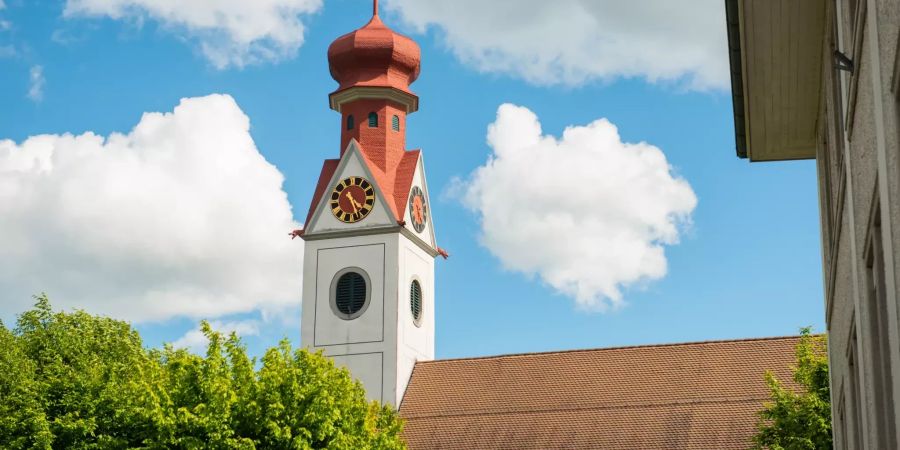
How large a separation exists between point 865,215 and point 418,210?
4468cm

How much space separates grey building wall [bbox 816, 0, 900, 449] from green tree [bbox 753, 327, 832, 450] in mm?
16968

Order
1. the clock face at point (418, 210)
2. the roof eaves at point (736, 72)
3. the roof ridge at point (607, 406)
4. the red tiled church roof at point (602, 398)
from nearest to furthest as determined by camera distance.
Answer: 1. the roof eaves at point (736, 72)
2. the red tiled church roof at point (602, 398)
3. the roof ridge at point (607, 406)
4. the clock face at point (418, 210)

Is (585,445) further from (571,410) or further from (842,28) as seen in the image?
(842,28)

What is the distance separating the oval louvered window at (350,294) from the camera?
50.9 meters

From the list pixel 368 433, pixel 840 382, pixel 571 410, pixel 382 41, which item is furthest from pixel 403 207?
pixel 840 382

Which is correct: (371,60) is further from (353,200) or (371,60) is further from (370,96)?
(353,200)

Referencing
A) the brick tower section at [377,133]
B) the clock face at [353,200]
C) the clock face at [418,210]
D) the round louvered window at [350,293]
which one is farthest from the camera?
the brick tower section at [377,133]

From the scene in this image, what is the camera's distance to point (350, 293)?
51.2 m

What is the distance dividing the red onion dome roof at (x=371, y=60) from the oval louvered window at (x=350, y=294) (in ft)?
24.1

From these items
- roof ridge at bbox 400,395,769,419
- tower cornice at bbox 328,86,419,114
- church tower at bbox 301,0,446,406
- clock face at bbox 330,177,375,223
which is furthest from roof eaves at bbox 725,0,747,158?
tower cornice at bbox 328,86,419,114

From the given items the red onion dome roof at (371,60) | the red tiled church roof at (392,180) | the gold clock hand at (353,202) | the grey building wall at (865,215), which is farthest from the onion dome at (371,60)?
the grey building wall at (865,215)

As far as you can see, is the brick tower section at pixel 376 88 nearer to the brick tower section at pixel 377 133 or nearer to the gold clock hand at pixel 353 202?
the brick tower section at pixel 377 133

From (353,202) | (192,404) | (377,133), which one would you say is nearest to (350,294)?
(353,202)

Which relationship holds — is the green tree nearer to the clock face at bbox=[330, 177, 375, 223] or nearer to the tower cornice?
the clock face at bbox=[330, 177, 375, 223]
